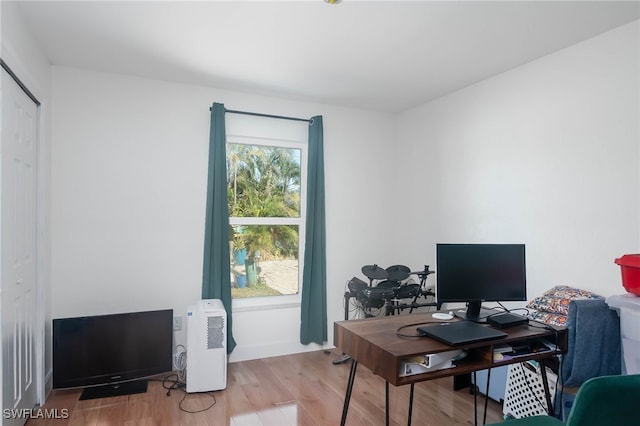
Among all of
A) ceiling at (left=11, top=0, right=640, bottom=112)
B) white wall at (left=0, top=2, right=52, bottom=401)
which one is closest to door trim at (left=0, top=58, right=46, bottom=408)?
white wall at (left=0, top=2, right=52, bottom=401)

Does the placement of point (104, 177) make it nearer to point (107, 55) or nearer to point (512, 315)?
point (107, 55)

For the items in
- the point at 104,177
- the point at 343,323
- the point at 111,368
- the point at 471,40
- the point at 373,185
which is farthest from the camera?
the point at 373,185

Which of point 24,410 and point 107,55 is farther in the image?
point 107,55

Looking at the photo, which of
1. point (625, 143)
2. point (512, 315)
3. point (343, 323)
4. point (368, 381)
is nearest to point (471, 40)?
point (625, 143)

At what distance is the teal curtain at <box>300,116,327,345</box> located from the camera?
3.95 metres

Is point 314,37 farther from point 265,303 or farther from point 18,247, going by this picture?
point 265,303

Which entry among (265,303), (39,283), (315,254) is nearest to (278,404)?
(265,303)

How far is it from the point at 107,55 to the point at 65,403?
260 centimetres

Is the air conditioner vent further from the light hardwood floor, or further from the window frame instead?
the window frame

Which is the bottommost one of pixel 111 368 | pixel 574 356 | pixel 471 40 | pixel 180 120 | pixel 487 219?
pixel 111 368

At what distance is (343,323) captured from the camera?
82.0 inches

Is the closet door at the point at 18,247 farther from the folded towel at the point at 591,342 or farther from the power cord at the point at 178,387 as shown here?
the folded towel at the point at 591,342

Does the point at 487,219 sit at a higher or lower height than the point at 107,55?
lower

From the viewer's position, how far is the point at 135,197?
11.1 ft
